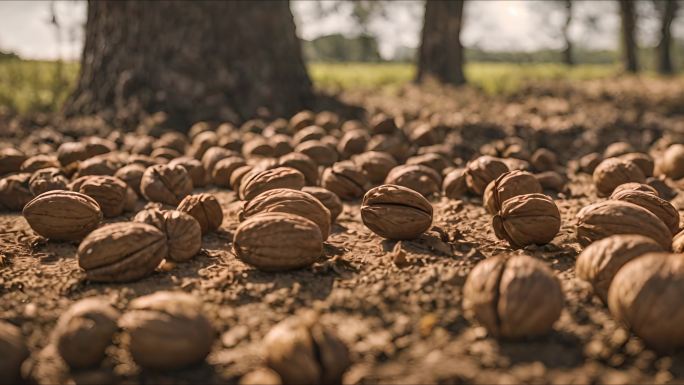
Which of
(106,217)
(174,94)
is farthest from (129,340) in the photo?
(174,94)

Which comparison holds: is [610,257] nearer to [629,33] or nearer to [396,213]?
[396,213]

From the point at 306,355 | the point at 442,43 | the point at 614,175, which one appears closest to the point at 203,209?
the point at 306,355

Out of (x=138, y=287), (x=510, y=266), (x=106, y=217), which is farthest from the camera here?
(x=106, y=217)

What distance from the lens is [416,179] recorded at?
397cm

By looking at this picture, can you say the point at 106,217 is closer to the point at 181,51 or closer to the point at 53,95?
the point at 181,51

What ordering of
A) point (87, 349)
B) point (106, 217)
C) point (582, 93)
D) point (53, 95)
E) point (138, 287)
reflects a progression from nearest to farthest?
point (87, 349)
point (138, 287)
point (106, 217)
point (53, 95)
point (582, 93)

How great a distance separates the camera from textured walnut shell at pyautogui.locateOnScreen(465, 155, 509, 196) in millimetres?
3982

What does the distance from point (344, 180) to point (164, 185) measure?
4.08 ft

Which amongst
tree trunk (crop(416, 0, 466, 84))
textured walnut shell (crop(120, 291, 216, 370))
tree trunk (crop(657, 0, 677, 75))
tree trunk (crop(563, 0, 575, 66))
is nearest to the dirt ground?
textured walnut shell (crop(120, 291, 216, 370))

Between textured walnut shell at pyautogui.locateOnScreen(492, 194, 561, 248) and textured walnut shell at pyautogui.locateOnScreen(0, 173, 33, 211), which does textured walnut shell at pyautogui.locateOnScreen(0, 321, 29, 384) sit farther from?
textured walnut shell at pyautogui.locateOnScreen(492, 194, 561, 248)

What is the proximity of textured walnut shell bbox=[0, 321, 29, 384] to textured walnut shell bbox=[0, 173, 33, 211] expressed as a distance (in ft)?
6.71

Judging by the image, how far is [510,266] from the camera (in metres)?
2.12

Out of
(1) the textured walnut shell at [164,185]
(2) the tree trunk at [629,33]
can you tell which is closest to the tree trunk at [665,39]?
(2) the tree trunk at [629,33]

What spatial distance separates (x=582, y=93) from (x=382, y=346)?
884 cm
